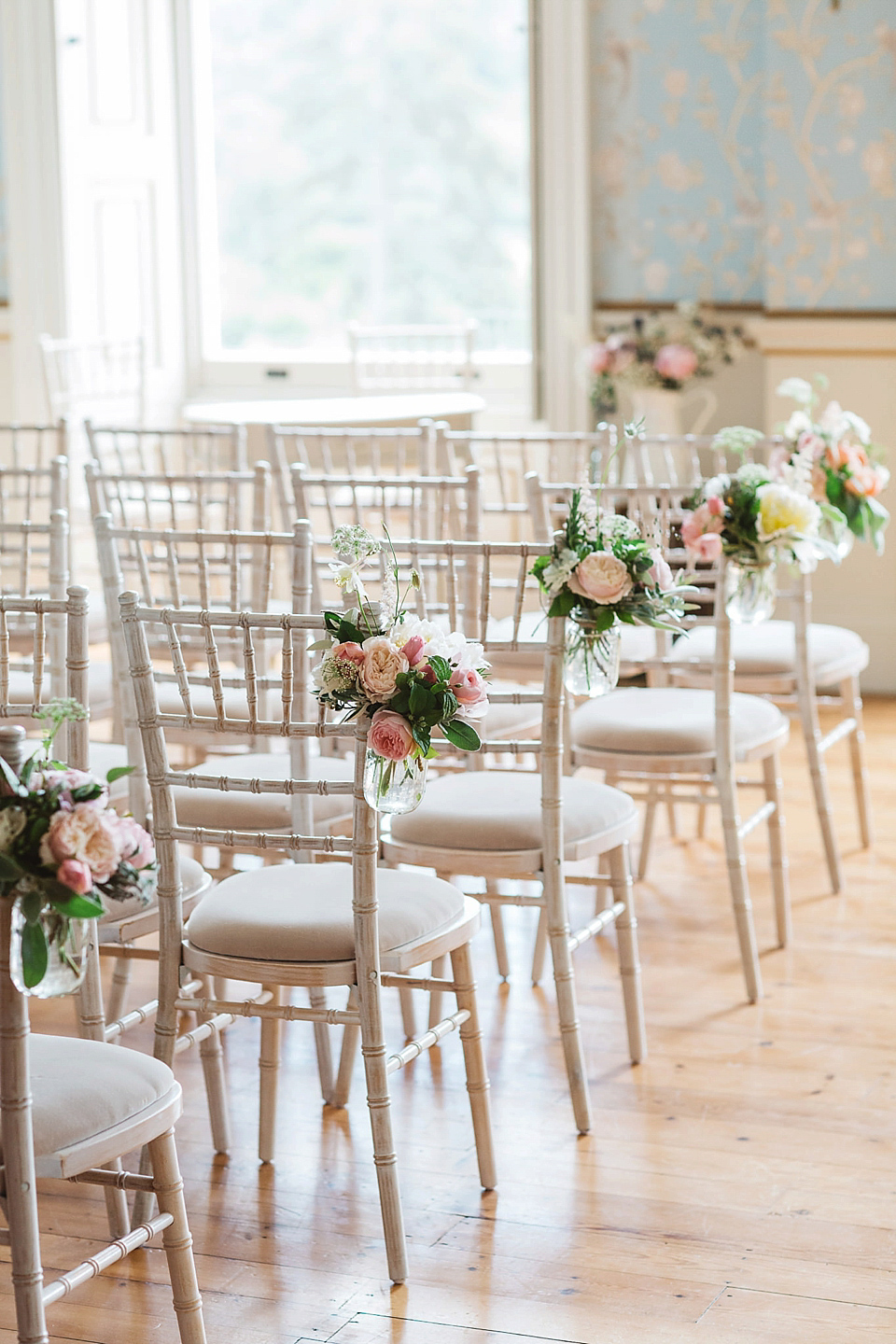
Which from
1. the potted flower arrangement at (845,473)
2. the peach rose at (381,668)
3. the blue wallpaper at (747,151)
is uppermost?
the blue wallpaper at (747,151)

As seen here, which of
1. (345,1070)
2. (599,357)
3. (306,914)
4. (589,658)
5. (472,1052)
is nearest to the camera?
(306,914)

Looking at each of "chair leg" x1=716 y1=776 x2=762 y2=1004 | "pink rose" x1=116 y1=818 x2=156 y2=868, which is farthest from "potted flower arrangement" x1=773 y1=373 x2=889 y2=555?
"pink rose" x1=116 y1=818 x2=156 y2=868

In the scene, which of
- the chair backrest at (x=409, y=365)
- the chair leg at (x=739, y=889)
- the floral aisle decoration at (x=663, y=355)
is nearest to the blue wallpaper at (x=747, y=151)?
the floral aisle decoration at (x=663, y=355)

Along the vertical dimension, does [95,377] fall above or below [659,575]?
above

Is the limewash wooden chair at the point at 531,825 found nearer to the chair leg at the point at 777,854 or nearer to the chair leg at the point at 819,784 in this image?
the chair leg at the point at 777,854

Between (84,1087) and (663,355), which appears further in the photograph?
(663,355)

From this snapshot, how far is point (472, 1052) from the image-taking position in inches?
104

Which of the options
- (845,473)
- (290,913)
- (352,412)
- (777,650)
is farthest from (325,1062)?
(352,412)

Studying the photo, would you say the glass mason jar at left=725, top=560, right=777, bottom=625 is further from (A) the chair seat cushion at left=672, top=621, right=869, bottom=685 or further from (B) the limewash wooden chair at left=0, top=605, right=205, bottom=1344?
(B) the limewash wooden chair at left=0, top=605, right=205, bottom=1344

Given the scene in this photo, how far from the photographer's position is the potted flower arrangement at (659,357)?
19.4 ft

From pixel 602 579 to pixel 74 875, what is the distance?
47.9 inches

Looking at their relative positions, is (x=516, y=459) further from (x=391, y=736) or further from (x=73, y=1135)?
(x=73, y=1135)

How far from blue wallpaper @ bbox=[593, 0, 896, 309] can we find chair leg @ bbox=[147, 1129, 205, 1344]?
449 centimetres

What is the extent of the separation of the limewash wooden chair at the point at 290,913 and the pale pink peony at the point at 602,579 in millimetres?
507
